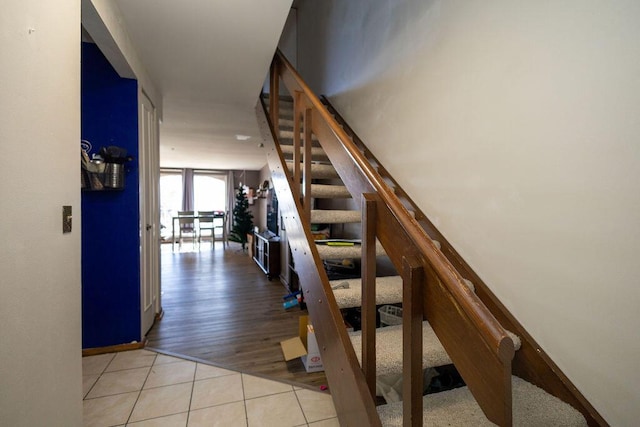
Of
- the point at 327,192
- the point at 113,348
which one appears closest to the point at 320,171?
the point at 327,192

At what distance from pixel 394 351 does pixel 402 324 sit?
0.43m

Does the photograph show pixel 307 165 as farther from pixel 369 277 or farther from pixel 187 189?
pixel 187 189

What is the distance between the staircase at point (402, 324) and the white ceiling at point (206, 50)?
1.42ft

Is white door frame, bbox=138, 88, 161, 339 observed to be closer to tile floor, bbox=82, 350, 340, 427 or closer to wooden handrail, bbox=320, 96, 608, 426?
tile floor, bbox=82, 350, 340, 427

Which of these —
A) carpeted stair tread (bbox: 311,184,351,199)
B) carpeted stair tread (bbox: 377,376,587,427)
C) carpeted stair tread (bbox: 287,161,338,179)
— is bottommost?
carpeted stair tread (bbox: 377,376,587,427)

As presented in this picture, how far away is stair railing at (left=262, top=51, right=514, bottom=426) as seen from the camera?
57 centimetres

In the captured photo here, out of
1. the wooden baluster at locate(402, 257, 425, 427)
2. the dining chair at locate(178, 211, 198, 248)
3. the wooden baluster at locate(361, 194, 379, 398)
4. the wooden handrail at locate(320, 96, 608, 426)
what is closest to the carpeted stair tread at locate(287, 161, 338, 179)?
the wooden handrail at locate(320, 96, 608, 426)

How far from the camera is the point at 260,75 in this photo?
2.52 meters

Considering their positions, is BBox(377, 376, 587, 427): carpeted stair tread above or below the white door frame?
below

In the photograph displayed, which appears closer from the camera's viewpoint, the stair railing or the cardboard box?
the stair railing

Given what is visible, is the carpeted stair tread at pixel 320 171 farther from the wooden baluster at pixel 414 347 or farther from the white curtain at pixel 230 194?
the white curtain at pixel 230 194

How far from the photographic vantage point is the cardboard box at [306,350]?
2041 mm

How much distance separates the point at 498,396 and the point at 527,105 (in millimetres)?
1244

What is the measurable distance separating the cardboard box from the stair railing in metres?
0.65
